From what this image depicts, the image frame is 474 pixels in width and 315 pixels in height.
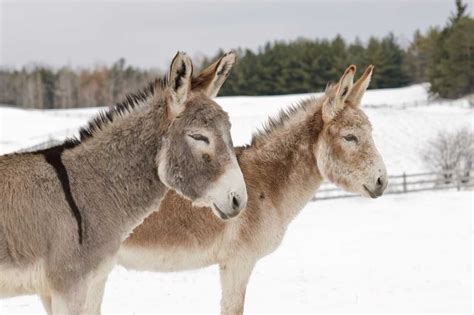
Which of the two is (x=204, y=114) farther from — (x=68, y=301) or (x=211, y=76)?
(x=68, y=301)

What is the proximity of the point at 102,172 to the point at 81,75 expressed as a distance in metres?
121

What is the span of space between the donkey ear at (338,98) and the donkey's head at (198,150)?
2.70 meters

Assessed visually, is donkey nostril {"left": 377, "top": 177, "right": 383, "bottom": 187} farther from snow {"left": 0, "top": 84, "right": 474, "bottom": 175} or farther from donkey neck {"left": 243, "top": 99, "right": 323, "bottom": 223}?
snow {"left": 0, "top": 84, "right": 474, "bottom": 175}

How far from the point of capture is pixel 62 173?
14.5 feet

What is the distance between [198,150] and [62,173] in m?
0.93

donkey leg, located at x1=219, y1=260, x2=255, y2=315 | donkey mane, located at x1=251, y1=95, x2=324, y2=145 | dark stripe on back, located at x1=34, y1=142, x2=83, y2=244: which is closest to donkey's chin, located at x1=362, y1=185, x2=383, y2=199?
donkey mane, located at x1=251, y1=95, x2=324, y2=145

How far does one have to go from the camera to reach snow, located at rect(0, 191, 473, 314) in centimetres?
1123

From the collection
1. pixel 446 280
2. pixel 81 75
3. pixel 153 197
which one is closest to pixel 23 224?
pixel 153 197

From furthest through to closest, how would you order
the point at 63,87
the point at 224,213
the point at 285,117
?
the point at 63,87 → the point at 285,117 → the point at 224,213

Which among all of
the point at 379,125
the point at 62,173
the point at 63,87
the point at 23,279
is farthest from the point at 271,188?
the point at 63,87

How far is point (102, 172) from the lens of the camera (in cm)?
460

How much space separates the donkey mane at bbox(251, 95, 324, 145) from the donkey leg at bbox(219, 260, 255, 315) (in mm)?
1487

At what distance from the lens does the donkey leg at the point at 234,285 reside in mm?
6449

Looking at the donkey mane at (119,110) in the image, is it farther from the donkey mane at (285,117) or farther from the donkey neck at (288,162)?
the donkey mane at (285,117)
